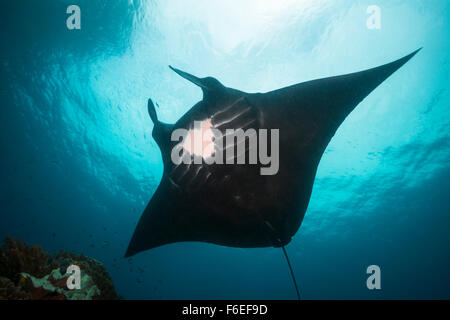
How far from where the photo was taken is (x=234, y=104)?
12.5 feet

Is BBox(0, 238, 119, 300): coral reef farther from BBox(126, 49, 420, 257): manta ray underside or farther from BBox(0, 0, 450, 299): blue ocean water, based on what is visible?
BBox(0, 0, 450, 299): blue ocean water

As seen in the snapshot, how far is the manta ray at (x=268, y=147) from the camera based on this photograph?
3.70 metres

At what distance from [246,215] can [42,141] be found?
87.8 feet

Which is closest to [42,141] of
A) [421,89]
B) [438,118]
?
[421,89]

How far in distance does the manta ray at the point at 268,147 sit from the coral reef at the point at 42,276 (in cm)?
273

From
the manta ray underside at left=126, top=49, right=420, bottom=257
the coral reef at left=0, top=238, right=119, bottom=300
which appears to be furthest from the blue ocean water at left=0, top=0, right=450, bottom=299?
the coral reef at left=0, top=238, right=119, bottom=300

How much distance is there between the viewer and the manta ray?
12.1 feet

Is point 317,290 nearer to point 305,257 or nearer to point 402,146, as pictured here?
point 305,257

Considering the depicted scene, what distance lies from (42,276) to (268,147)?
4.96m

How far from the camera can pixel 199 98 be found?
13977 mm

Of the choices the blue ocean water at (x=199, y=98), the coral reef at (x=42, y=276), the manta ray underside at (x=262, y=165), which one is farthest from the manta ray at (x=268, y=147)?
the blue ocean water at (x=199, y=98)

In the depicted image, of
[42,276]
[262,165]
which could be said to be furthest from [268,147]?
[42,276]

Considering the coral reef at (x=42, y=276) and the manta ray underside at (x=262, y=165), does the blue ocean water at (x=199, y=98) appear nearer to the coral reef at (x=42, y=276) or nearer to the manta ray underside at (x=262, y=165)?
the manta ray underside at (x=262, y=165)

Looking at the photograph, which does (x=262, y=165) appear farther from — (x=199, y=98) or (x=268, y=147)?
(x=199, y=98)
